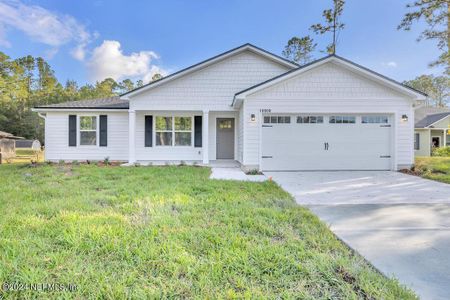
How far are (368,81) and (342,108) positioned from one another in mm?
1418

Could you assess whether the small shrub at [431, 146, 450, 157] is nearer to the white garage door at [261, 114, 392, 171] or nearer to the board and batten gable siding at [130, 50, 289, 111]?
the white garage door at [261, 114, 392, 171]

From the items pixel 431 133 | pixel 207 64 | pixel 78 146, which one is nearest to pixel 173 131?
pixel 207 64

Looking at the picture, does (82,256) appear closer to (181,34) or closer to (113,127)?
(113,127)

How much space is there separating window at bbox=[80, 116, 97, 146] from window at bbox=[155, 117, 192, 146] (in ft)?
10.1

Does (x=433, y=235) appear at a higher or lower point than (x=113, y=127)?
lower

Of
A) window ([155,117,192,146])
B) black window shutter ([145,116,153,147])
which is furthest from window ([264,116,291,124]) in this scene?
black window shutter ([145,116,153,147])

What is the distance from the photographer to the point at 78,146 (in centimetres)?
1166

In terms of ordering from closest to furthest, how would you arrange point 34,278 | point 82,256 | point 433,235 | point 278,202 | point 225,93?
point 34,278, point 82,256, point 433,235, point 278,202, point 225,93

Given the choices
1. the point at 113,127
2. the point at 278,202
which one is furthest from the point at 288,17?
the point at 278,202

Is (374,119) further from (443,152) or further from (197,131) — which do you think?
(443,152)

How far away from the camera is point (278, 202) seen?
4.70m

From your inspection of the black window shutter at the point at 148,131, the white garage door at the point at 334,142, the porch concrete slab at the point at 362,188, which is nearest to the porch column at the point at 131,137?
the black window shutter at the point at 148,131

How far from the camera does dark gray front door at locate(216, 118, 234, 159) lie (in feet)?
40.7

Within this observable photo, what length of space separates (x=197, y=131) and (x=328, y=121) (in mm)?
5914
